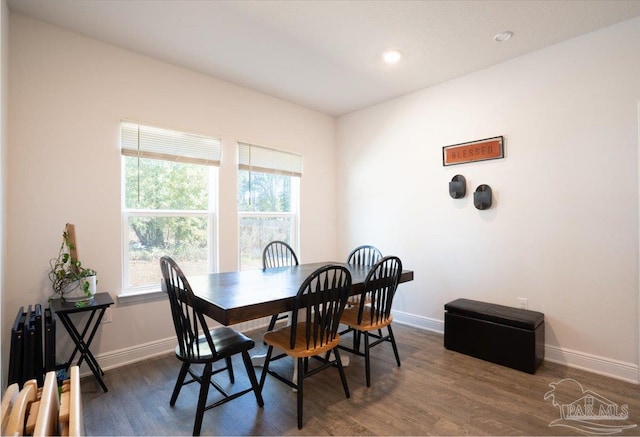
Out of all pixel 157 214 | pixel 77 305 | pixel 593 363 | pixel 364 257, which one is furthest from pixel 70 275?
pixel 593 363

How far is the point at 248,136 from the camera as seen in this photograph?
3627 mm

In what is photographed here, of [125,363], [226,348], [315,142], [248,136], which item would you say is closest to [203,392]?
[226,348]

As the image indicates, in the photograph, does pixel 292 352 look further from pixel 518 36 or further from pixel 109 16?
pixel 518 36

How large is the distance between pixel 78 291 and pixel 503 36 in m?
3.73

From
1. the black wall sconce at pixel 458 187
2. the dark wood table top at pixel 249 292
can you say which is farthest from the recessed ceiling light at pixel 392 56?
the dark wood table top at pixel 249 292

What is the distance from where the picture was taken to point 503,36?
2584 millimetres

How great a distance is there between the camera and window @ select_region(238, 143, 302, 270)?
3629 mm

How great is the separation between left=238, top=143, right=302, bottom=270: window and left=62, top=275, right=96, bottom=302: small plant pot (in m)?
1.47

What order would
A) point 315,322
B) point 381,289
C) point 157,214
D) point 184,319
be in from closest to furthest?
1. point 184,319
2. point 315,322
3. point 381,289
4. point 157,214

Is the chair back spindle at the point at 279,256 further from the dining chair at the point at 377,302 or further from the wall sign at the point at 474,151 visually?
the wall sign at the point at 474,151

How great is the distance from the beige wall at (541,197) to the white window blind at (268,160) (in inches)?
47.0

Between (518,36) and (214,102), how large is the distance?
9.10 feet

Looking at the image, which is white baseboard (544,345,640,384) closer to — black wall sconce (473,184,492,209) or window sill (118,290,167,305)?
black wall sconce (473,184,492,209)

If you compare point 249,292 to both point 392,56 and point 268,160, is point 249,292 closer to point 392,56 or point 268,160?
point 268,160
